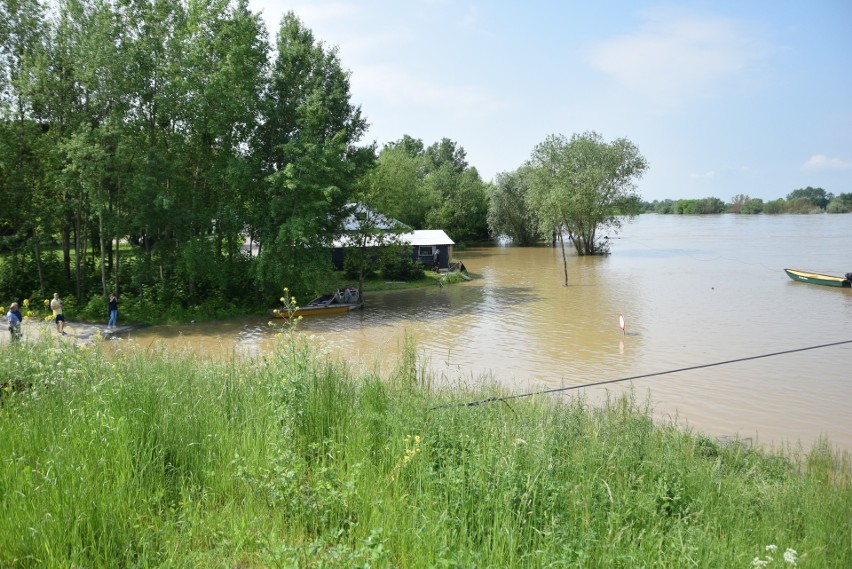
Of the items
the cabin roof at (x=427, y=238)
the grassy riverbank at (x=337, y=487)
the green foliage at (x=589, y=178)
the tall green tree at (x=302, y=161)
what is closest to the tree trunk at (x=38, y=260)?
the tall green tree at (x=302, y=161)

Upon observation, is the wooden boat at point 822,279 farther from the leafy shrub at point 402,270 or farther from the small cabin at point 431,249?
the leafy shrub at point 402,270

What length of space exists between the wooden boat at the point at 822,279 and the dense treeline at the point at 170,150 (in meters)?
27.2

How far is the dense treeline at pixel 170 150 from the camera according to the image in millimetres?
21297

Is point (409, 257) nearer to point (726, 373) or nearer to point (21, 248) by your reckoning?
point (21, 248)

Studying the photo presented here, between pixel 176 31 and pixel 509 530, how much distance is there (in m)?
24.9

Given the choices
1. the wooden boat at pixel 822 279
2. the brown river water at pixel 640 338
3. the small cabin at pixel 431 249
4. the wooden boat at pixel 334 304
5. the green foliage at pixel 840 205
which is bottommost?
the brown river water at pixel 640 338

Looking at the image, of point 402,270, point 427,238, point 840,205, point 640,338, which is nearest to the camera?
point 640,338

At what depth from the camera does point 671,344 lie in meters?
19.5

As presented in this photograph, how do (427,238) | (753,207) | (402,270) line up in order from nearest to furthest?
(402,270)
(427,238)
(753,207)

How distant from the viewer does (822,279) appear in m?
32.1

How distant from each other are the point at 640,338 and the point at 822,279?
19.2 metres

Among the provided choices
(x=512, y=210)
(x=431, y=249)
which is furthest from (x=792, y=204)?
(x=431, y=249)

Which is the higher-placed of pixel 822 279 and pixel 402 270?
pixel 402 270

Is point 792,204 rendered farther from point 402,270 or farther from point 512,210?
point 402,270
